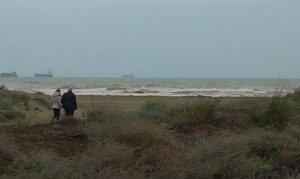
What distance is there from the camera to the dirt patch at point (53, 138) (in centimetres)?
1138

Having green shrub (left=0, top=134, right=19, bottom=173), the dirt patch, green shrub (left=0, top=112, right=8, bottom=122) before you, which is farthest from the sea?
green shrub (left=0, top=134, right=19, bottom=173)

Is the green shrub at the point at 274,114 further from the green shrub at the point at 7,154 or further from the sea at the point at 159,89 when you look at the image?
the sea at the point at 159,89

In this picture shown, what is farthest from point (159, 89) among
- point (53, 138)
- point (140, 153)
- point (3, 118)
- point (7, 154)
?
point (7, 154)

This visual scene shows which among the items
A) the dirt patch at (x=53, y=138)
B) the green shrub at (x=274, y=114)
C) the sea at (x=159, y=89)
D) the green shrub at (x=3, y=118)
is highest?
the green shrub at (x=274, y=114)

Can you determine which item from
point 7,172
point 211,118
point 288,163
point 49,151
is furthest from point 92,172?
point 211,118

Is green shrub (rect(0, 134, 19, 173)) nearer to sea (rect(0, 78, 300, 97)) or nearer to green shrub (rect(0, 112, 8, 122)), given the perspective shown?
green shrub (rect(0, 112, 8, 122))

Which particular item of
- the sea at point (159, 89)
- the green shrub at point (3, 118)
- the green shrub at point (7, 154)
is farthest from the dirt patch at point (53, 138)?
the sea at point (159, 89)

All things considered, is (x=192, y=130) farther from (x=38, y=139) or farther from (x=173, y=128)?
(x=38, y=139)

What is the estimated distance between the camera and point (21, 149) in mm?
11094

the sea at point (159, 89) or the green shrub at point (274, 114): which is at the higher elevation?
the green shrub at point (274, 114)

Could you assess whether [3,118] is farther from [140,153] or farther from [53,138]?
[140,153]

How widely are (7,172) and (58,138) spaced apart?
3.54m

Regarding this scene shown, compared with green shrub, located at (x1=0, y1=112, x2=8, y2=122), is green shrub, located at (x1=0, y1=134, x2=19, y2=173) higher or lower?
higher

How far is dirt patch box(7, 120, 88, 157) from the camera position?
37.3ft
